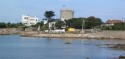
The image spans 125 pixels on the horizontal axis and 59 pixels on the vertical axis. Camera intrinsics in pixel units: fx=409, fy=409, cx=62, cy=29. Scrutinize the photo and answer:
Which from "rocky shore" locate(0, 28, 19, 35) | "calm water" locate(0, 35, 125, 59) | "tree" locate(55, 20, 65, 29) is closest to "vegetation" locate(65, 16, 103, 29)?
"tree" locate(55, 20, 65, 29)

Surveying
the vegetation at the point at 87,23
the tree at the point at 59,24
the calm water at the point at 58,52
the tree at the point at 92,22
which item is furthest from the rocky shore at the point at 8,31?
the calm water at the point at 58,52

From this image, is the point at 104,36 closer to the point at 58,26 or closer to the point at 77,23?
the point at 77,23

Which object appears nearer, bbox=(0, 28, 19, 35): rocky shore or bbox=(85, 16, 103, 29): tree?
bbox=(85, 16, 103, 29): tree

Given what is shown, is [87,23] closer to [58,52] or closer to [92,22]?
[92,22]

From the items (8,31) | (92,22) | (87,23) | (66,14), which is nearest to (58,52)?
(92,22)

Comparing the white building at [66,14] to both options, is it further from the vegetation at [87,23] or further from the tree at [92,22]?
the tree at [92,22]

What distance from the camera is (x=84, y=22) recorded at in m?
148

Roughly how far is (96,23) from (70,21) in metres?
13.6

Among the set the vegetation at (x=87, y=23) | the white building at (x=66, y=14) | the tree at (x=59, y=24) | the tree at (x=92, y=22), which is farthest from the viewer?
the white building at (x=66, y=14)

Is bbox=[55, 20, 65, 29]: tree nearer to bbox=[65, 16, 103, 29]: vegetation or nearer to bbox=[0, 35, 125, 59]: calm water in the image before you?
bbox=[65, 16, 103, 29]: vegetation

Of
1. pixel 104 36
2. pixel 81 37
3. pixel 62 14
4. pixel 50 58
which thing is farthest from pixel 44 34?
pixel 50 58

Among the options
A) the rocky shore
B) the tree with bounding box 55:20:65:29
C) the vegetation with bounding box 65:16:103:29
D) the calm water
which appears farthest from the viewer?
the rocky shore

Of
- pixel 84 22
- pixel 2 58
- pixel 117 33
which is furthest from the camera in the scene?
pixel 84 22

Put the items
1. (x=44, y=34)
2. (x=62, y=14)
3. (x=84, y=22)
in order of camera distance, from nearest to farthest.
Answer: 1. (x=44, y=34)
2. (x=84, y=22)
3. (x=62, y=14)
